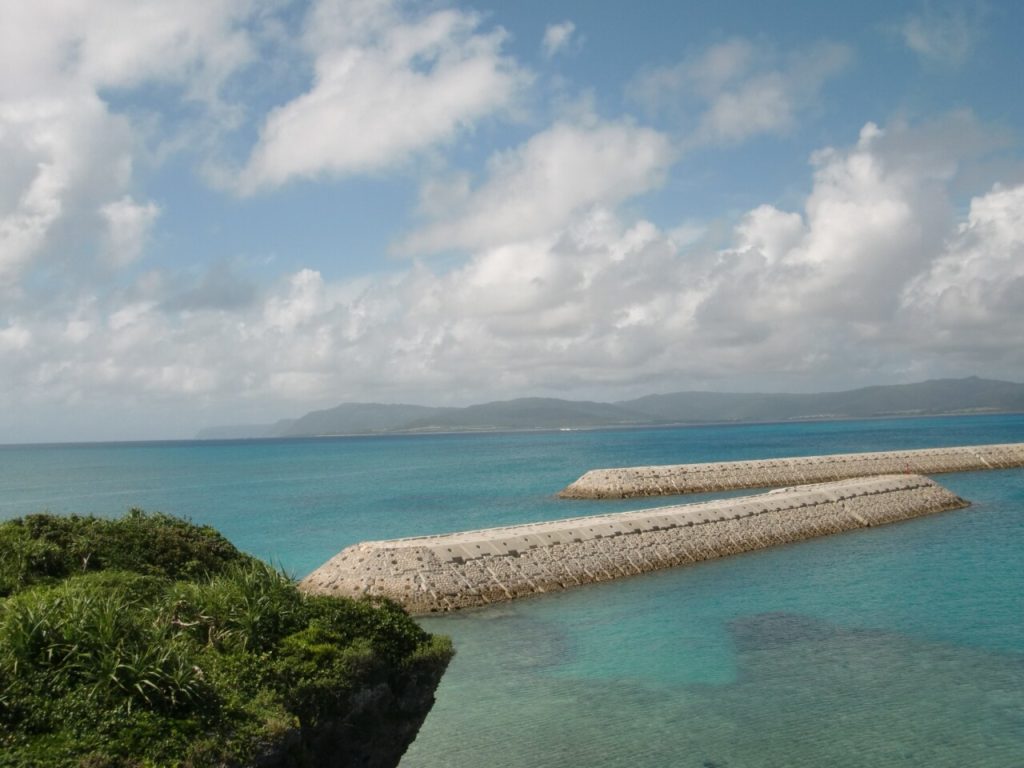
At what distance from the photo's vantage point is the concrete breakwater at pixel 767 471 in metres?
62.0

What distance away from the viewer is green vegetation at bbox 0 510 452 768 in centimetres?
827

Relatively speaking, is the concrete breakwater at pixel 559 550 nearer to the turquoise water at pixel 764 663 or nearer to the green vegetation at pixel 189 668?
the turquoise water at pixel 764 663

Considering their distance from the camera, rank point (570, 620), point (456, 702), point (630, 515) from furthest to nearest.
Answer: point (630, 515), point (570, 620), point (456, 702)

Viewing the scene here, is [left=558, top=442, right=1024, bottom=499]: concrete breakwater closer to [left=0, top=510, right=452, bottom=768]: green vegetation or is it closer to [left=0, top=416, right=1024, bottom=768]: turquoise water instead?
[left=0, top=416, right=1024, bottom=768]: turquoise water

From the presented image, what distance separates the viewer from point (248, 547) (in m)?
42.2

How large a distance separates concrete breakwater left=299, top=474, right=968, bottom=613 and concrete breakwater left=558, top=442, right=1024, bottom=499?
2080 centimetres

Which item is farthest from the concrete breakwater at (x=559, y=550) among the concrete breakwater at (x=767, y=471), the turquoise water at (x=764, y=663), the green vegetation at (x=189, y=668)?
the concrete breakwater at (x=767, y=471)

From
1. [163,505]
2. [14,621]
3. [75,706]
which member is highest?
[14,621]

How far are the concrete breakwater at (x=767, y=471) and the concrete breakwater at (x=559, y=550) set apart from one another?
2080cm

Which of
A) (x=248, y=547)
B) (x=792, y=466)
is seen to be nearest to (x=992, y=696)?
(x=248, y=547)

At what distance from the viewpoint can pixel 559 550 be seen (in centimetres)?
2930

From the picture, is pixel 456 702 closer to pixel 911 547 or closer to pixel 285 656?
pixel 285 656

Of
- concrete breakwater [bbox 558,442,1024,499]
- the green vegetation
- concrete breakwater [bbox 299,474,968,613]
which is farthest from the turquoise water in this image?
concrete breakwater [bbox 558,442,1024,499]

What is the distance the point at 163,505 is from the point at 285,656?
6633 cm
